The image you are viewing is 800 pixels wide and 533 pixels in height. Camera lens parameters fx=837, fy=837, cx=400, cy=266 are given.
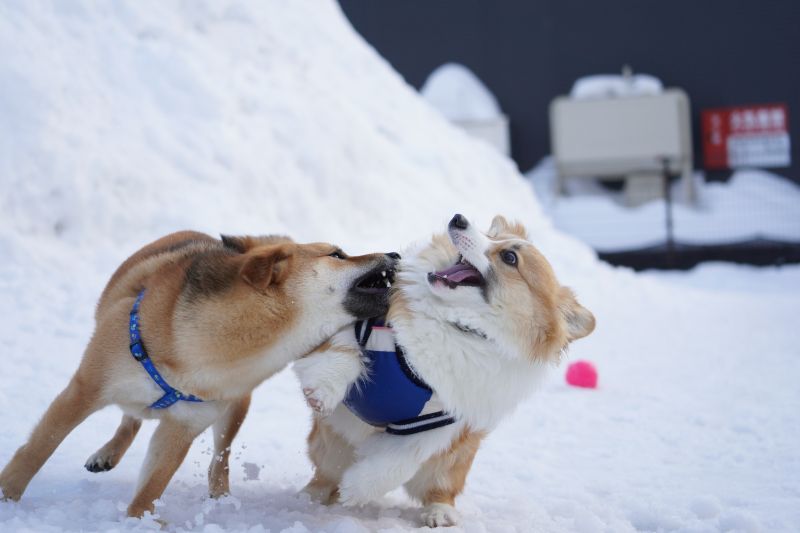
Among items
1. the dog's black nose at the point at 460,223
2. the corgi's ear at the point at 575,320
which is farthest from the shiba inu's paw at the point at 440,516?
the dog's black nose at the point at 460,223

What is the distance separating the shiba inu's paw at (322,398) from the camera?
267cm

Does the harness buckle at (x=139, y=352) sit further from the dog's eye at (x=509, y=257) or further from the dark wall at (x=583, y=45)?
the dark wall at (x=583, y=45)

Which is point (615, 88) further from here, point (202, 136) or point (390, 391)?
point (390, 391)

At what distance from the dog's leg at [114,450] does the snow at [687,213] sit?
39.9ft

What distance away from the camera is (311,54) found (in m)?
9.68

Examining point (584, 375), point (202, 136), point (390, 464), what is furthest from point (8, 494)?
point (202, 136)

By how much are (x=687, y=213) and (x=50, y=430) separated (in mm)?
14949

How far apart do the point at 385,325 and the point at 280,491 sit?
93cm

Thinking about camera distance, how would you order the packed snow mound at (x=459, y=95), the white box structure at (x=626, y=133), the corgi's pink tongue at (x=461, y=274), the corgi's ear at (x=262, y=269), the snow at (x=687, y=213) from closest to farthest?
the corgi's ear at (x=262, y=269) < the corgi's pink tongue at (x=461, y=274) < the snow at (x=687, y=213) < the white box structure at (x=626, y=133) < the packed snow mound at (x=459, y=95)

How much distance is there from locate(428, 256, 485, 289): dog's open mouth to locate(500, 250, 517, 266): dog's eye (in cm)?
12

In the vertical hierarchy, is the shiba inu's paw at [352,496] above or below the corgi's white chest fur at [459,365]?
below

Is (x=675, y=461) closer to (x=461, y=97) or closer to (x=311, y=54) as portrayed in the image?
(x=311, y=54)

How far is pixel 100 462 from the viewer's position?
3.31 meters

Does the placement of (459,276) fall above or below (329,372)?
above
